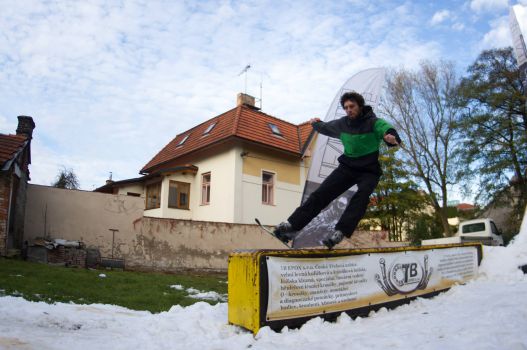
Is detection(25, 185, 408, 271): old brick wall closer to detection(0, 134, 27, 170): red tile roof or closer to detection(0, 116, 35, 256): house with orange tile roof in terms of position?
detection(0, 116, 35, 256): house with orange tile roof

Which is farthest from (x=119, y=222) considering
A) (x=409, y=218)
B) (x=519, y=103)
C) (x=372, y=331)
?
(x=519, y=103)

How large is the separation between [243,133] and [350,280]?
52.6 feet

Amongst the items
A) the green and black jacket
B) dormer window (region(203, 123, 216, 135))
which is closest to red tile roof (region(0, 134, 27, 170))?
the green and black jacket

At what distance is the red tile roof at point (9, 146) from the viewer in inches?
469

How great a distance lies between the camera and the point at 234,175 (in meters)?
20.3

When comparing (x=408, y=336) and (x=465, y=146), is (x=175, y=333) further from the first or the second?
(x=465, y=146)

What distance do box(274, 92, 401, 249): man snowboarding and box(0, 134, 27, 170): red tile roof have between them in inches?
388

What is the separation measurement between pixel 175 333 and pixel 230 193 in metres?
16.0

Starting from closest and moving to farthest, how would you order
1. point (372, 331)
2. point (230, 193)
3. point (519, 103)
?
point (372, 331)
point (230, 193)
point (519, 103)

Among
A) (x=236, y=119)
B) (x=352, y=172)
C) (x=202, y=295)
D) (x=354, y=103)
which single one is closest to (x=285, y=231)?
(x=352, y=172)

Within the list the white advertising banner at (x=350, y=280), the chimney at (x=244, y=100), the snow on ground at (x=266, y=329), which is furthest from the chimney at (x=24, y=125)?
the white advertising banner at (x=350, y=280)

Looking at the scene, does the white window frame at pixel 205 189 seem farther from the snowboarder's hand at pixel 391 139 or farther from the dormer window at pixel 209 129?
the snowboarder's hand at pixel 391 139

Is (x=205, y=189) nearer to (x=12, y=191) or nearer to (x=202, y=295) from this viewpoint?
(x=12, y=191)

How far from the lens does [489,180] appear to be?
26.0 metres
